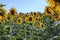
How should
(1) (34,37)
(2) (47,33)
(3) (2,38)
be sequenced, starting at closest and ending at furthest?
(3) (2,38), (1) (34,37), (2) (47,33)

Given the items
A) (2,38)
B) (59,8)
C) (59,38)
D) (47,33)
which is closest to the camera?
(59,8)

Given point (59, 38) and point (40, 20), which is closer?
point (59, 38)

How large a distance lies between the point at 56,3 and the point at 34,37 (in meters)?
3.65

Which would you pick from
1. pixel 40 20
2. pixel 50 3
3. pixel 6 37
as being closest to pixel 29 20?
pixel 40 20

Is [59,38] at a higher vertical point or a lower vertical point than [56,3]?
lower

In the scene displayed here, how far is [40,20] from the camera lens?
39.4 ft

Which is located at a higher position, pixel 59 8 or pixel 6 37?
pixel 59 8

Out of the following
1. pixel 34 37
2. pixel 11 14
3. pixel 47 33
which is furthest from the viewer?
pixel 11 14

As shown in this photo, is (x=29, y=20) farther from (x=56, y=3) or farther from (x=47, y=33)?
(x=56, y=3)

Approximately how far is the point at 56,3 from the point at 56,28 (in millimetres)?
3856

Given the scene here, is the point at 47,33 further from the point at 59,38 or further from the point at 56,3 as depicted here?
the point at 56,3

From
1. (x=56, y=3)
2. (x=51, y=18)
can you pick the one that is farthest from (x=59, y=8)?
(x=51, y=18)

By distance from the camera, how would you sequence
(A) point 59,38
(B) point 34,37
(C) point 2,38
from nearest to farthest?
1. (A) point 59,38
2. (C) point 2,38
3. (B) point 34,37

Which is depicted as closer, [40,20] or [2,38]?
[2,38]
